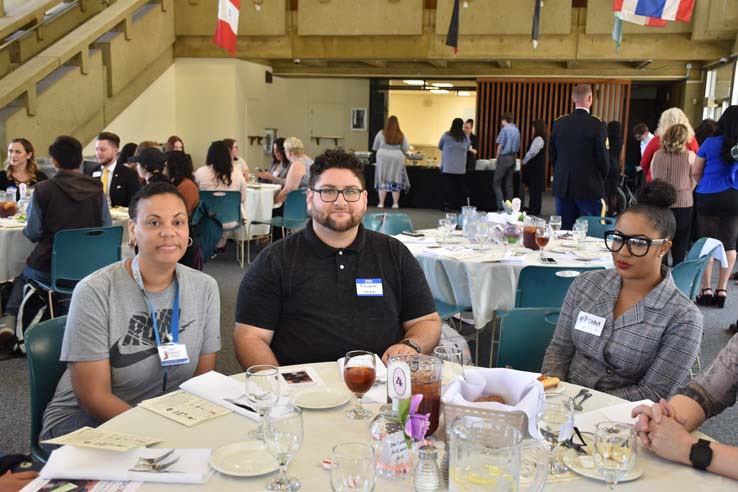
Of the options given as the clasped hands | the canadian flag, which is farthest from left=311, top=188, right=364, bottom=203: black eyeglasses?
the canadian flag

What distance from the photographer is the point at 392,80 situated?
17.3m

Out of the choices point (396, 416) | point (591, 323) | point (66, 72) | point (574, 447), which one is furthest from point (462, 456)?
point (66, 72)

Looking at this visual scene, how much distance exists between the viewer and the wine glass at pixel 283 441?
4.50ft

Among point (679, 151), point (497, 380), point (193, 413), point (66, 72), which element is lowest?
point (193, 413)

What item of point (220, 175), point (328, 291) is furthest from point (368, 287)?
point (220, 175)

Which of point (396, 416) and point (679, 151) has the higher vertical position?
point (679, 151)

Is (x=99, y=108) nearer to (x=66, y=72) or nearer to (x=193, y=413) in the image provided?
(x=66, y=72)

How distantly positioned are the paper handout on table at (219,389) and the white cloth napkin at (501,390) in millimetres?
547

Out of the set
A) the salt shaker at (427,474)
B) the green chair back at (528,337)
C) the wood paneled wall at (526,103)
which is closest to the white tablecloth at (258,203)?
the green chair back at (528,337)

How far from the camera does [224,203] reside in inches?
278

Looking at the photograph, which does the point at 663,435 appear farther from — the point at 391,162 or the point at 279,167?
the point at 391,162

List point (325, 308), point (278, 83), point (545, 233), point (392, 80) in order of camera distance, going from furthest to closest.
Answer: point (392, 80) → point (278, 83) → point (545, 233) → point (325, 308)

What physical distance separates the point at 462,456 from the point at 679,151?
6102 mm

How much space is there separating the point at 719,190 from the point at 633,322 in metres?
4.20
